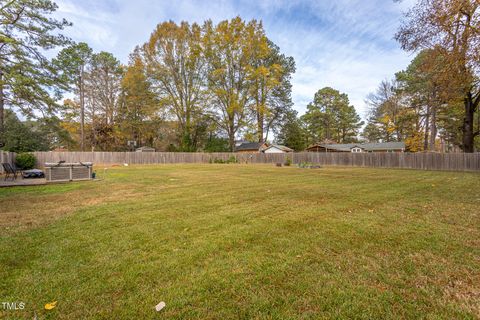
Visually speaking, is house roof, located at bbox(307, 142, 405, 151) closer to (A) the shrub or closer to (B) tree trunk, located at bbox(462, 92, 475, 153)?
(B) tree trunk, located at bbox(462, 92, 475, 153)

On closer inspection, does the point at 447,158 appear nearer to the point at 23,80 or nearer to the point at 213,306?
the point at 213,306

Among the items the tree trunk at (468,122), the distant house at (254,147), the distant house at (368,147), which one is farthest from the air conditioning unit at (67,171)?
the distant house at (254,147)

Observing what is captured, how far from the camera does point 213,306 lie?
1.75 m

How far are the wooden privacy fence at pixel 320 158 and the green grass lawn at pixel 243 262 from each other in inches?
611

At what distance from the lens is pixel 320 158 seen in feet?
81.0

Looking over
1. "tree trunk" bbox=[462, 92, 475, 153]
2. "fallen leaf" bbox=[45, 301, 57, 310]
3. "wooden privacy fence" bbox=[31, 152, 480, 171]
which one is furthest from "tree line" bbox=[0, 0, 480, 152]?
"fallen leaf" bbox=[45, 301, 57, 310]

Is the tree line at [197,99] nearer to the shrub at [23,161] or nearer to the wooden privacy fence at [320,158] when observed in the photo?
the wooden privacy fence at [320,158]

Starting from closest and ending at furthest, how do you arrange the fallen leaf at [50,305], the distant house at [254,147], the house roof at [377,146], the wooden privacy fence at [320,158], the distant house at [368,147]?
the fallen leaf at [50,305] < the wooden privacy fence at [320,158] < the house roof at [377,146] < the distant house at [368,147] < the distant house at [254,147]

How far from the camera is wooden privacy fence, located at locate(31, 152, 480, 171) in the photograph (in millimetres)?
16192

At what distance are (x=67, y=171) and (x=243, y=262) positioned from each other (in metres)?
9.85

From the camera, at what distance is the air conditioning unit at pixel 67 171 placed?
8.80 meters

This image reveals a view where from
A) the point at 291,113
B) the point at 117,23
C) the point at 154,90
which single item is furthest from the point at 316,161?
the point at 154,90

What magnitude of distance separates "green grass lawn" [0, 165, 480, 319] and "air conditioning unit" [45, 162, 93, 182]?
4751 millimetres

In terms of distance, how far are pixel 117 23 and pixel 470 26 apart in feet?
55.0
